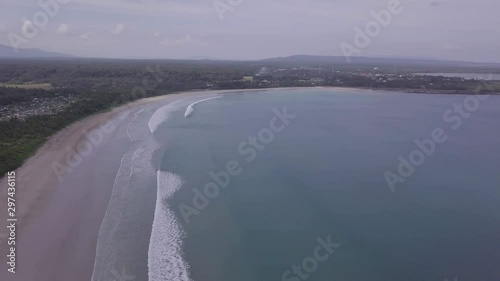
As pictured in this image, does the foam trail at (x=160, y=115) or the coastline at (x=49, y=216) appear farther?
the foam trail at (x=160, y=115)

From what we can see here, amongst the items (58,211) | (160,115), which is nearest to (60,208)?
(58,211)

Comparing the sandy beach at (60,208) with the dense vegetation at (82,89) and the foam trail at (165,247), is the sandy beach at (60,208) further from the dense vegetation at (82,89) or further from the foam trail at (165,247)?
the foam trail at (165,247)

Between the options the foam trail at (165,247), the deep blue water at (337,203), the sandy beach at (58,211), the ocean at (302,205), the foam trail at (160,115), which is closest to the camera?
the foam trail at (165,247)

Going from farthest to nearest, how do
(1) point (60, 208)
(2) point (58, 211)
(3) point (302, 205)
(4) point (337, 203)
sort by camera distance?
1. (4) point (337, 203)
2. (3) point (302, 205)
3. (1) point (60, 208)
4. (2) point (58, 211)

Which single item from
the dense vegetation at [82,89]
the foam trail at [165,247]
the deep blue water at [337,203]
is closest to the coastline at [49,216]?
the dense vegetation at [82,89]

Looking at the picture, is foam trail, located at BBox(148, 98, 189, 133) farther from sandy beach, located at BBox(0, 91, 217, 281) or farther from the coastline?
the coastline

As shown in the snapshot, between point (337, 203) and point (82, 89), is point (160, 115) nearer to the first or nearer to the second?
point (82, 89)

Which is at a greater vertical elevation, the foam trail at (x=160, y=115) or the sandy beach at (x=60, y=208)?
the sandy beach at (x=60, y=208)
